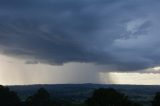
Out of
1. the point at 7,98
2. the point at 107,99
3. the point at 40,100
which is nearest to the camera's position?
the point at 107,99

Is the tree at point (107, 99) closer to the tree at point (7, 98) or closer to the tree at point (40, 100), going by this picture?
the tree at point (40, 100)

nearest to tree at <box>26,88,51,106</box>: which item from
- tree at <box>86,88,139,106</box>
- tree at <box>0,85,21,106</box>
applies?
tree at <box>0,85,21,106</box>

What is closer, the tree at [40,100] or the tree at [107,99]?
the tree at [107,99]

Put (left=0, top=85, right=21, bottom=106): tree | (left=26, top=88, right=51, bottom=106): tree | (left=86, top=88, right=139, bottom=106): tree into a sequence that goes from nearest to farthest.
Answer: (left=86, top=88, right=139, bottom=106): tree, (left=26, top=88, right=51, bottom=106): tree, (left=0, top=85, right=21, bottom=106): tree

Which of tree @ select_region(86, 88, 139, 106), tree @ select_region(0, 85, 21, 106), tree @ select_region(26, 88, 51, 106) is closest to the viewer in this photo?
tree @ select_region(86, 88, 139, 106)

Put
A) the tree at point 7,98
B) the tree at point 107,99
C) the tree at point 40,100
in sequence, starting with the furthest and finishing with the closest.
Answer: the tree at point 7,98 → the tree at point 40,100 → the tree at point 107,99

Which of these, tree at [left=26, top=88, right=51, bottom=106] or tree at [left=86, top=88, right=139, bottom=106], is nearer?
tree at [left=86, top=88, right=139, bottom=106]

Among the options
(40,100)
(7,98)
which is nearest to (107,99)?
(40,100)

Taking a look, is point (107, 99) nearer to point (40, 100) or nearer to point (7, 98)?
point (40, 100)

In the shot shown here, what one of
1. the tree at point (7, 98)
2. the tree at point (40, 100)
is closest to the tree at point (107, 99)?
the tree at point (40, 100)

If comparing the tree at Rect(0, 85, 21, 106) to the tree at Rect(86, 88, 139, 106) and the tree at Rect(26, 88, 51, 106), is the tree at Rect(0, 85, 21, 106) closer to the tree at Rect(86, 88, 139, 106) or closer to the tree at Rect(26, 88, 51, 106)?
the tree at Rect(26, 88, 51, 106)

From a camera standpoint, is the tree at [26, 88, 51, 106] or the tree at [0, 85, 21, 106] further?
the tree at [0, 85, 21, 106]

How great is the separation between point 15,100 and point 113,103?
107 ft

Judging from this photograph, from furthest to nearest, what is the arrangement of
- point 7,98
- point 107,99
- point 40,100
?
point 7,98 → point 40,100 → point 107,99
